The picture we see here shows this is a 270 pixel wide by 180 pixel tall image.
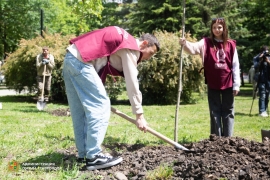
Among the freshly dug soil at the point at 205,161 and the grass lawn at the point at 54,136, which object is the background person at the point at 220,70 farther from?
the freshly dug soil at the point at 205,161

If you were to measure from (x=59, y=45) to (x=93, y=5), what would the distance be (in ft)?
26.9

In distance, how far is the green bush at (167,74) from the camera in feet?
46.6

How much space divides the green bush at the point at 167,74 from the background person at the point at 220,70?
8.37 metres

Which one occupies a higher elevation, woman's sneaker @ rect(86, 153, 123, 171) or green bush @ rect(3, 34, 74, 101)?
green bush @ rect(3, 34, 74, 101)

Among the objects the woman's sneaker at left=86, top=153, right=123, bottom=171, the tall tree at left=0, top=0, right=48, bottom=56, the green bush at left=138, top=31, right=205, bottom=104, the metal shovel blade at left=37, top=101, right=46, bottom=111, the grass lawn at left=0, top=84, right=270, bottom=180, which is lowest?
the metal shovel blade at left=37, top=101, right=46, bottom=111

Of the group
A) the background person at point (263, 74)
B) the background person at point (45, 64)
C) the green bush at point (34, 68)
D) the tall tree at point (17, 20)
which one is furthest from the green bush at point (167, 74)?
Answer: the tall tree at point (17, 20)

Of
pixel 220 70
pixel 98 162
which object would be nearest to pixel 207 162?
pixel 98 162

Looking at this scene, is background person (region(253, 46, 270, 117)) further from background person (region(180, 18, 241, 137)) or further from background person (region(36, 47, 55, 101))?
background person (region(36, 47, 55, 101))

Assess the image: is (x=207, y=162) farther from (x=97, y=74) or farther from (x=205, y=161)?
(x=97, y=74)

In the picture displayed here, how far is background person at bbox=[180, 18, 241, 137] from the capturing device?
557cm

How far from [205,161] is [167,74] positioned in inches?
412

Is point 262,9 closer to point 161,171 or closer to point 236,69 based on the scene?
point 236,69

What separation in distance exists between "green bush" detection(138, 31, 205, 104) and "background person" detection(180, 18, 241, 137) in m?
8.37

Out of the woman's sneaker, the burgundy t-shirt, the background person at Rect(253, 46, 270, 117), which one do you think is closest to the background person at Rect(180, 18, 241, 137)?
the burgundy t-shirt
